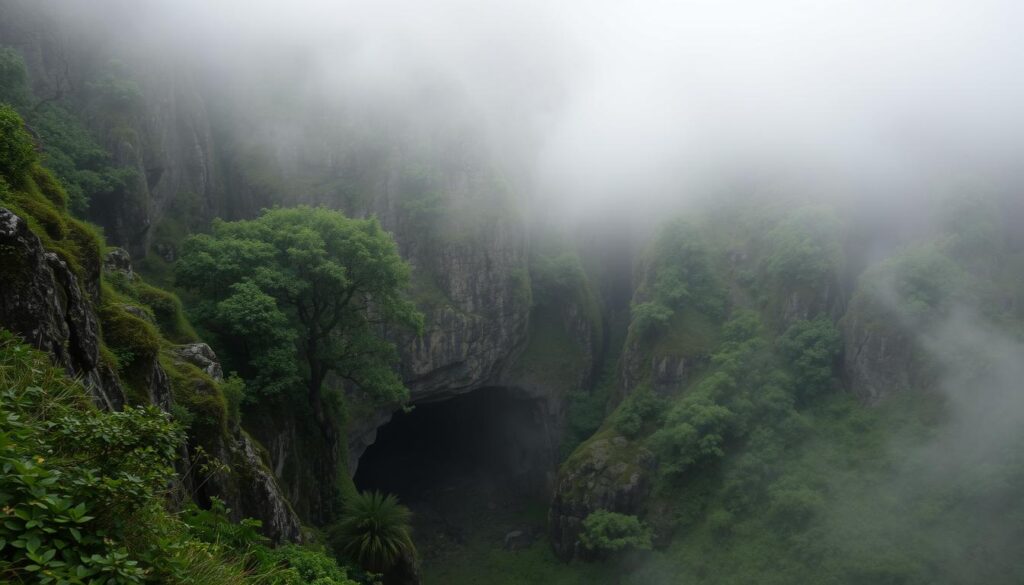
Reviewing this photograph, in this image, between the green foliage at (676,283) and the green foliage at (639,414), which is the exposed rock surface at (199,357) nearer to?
the green foliage at (639,414)

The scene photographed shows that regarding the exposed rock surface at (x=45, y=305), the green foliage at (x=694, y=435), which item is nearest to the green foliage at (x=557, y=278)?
the green foliage at (x=694, y=435)

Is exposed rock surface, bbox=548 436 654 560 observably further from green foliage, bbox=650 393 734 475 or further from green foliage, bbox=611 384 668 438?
green foliage, bbox=650 393 734 475

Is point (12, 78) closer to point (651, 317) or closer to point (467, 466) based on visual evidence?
point (467, 466)

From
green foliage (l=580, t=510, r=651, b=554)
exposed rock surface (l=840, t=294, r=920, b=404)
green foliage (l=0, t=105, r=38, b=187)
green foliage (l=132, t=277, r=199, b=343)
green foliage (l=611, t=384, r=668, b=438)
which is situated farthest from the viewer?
green foliage (l=611, t=384, r=668, b=438)

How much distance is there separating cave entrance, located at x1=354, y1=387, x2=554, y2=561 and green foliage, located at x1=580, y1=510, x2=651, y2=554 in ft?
26.5

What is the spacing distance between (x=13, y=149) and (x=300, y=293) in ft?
46.7

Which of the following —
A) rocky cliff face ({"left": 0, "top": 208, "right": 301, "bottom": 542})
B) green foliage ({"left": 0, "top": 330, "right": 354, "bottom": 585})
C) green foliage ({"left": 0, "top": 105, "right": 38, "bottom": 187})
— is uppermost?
green foliage ({"left": 0, "top": 105, "right": 38, "bottom": 187})

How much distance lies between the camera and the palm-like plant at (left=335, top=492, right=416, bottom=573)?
19922 mm

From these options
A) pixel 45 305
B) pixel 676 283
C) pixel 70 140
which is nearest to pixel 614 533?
pixel 676 283

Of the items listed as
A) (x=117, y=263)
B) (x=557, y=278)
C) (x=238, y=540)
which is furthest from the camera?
(x=557, y=278)

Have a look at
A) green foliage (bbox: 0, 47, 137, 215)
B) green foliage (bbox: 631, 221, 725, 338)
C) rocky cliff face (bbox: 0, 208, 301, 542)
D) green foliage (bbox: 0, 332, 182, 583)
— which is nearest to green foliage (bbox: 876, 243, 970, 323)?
green foliage (bbox: 631, 221, 725, 338)

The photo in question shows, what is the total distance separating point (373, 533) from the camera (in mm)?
20344

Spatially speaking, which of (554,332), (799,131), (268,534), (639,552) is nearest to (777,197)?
(799,131)

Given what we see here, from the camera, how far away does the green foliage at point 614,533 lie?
3047 centimetres
